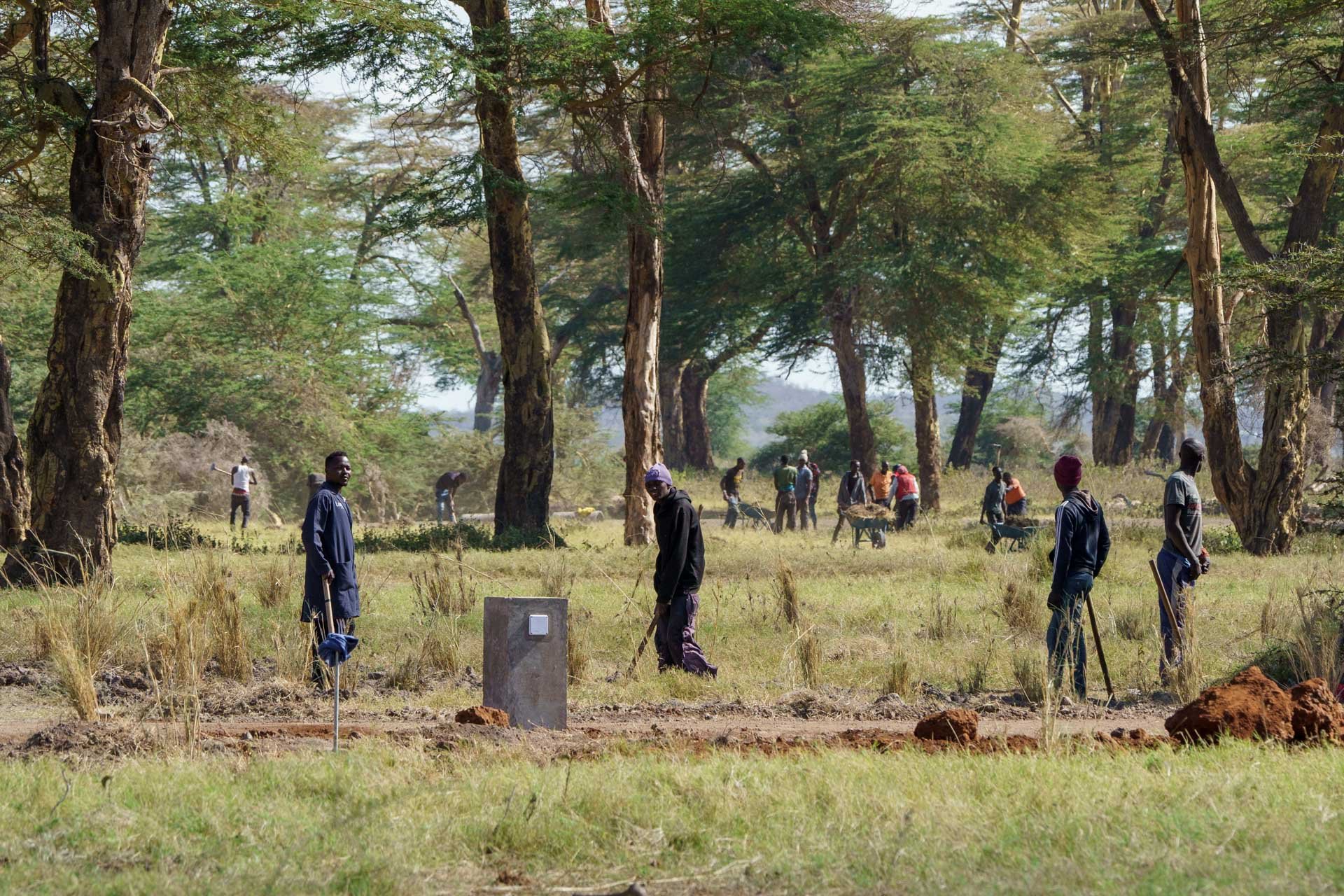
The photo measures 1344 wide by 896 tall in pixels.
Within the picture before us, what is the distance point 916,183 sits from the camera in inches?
1146

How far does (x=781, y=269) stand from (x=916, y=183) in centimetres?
465

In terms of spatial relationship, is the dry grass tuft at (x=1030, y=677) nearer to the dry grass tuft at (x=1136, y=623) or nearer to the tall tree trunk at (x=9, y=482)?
the dry grass tuft at (x=1136, y=623)

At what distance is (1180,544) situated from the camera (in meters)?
9.77

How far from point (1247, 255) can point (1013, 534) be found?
4.63 meters

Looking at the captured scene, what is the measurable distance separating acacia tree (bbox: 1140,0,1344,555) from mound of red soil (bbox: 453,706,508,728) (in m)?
12.6

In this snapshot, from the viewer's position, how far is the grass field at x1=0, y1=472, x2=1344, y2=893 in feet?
16.4

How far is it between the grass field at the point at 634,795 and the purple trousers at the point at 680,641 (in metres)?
0.23

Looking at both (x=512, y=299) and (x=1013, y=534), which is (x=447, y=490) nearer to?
(x=512, y=299)

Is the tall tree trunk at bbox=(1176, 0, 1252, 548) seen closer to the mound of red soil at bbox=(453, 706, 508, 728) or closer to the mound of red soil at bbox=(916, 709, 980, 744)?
the mound of red soil at bbox=(916, 709, 980, 744)

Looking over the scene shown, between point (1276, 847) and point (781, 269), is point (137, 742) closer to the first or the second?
point (1276, 847)

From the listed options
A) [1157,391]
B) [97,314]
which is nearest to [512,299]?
[97,314]

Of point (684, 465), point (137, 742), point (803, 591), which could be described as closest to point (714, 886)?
point (137, 742)

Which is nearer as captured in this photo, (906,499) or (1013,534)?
(1013,534)

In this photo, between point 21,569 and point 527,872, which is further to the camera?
point 21,569
